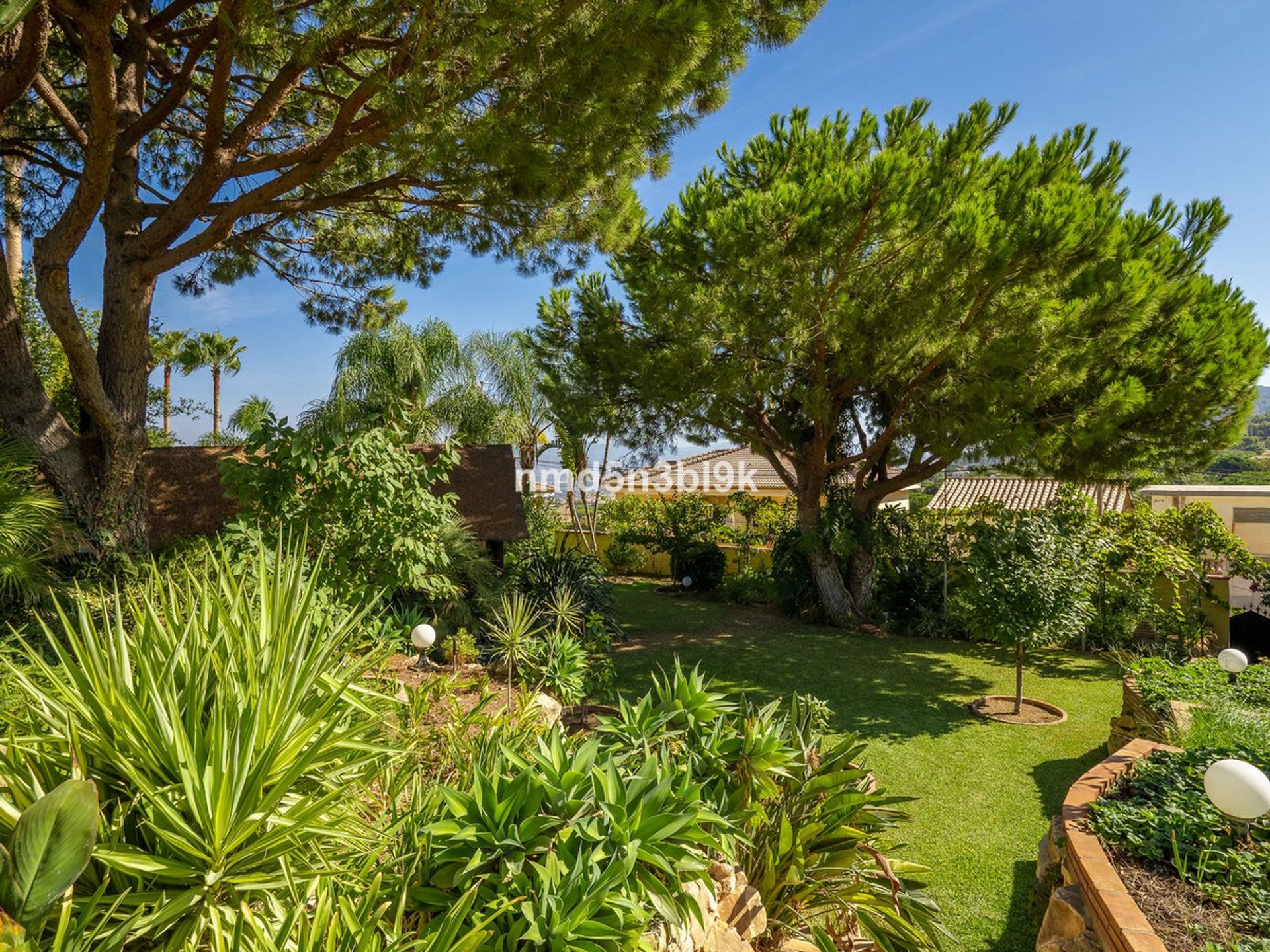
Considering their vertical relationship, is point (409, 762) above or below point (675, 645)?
above

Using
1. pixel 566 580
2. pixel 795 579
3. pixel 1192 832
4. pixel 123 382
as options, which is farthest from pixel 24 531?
pixel 795 579

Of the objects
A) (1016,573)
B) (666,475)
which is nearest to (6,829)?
(1016,573)

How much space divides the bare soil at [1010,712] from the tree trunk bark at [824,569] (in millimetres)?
4144

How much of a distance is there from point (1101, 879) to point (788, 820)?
4.34ft

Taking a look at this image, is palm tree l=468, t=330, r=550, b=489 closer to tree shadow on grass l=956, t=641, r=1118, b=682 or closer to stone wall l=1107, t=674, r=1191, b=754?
tree shadow on grass l=956, t=641, r=1118, b=682

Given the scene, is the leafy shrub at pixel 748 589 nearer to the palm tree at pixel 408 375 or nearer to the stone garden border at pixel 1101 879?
the palm tree at pixel 408 375

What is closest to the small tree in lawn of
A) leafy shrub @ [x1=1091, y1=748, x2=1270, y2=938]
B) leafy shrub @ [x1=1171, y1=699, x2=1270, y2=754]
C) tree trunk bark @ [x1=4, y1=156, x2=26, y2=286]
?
leafy shrub @ [x1=1171, y1=699, x2=1270, y2=754]

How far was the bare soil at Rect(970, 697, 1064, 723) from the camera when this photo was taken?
6.99m

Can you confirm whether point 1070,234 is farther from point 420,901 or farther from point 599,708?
point 420,901

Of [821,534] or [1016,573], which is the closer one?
[1016,573]

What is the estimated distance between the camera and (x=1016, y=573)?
7.01 meters

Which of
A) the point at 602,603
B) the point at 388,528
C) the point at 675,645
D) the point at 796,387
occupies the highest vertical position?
the point at 796,387

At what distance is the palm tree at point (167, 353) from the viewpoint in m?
16.9

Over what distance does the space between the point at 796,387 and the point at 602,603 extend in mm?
4818
